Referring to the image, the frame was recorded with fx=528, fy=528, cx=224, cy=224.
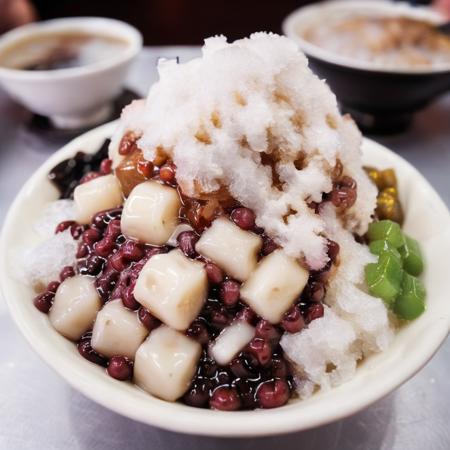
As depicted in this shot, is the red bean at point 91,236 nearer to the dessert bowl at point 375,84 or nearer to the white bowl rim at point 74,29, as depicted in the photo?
the white bowl rim at point 74,29

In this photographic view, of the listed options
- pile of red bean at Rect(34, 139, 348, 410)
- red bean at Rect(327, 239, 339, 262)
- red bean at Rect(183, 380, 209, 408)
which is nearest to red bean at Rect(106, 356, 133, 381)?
pile of red bean at Rect(34, 139, 348, 410)

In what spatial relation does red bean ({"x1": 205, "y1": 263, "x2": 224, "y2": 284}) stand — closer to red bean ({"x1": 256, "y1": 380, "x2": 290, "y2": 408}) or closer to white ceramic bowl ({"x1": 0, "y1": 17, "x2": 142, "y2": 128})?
red bean ({"x1": 256, "y1": 380, "x2": 290, "y2": 408})

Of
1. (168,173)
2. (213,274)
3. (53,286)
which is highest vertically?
(168,173)

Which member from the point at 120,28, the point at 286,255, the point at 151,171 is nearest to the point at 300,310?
the point at 286,255

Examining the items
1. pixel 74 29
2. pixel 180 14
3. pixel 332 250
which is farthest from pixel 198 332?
pixel 180 14

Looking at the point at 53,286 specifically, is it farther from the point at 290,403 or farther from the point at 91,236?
the point at 290,403

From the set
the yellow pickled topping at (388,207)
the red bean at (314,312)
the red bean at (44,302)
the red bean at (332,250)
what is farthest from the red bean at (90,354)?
the yellow pickled topping at (388,207)
